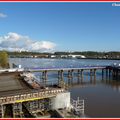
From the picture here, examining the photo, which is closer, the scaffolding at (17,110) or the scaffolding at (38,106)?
the scaffolding at (17,110)

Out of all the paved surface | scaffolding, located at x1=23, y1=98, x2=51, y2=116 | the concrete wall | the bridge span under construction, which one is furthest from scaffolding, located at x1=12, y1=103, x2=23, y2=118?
the concrete wall

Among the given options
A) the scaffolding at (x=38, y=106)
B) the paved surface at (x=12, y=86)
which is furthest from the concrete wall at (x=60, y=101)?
the paved surface at (x=12, y=86)

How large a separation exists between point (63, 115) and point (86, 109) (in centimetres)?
721

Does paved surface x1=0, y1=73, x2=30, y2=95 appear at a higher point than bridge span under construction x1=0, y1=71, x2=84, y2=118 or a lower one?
higher

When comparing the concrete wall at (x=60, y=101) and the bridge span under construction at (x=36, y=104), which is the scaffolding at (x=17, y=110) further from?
the concrete wall at (x=60, y=101)

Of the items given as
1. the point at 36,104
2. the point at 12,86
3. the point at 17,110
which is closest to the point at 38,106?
the point at 36,104

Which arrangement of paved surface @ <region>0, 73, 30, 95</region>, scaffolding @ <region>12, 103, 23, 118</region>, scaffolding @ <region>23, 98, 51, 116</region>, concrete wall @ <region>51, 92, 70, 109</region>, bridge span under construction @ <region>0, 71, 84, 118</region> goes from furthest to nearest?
paved surface @ <region>0, 73, 30, 95</region> < concrete wall @ <region>51, 92, 70, 109</region> < scaffolding @ <region>23, 98, 51, 116</region> < scaffolding @ <region>12, 103, 23, 118</region> < bridge span under construction @ <region>0, 71, 84, 118</region>

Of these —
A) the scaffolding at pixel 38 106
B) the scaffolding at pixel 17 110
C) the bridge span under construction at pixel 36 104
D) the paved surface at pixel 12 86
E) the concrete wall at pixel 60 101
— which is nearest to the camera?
the bridge span under construction at pixel 36 104

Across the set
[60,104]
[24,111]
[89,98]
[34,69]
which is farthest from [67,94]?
[34,69]

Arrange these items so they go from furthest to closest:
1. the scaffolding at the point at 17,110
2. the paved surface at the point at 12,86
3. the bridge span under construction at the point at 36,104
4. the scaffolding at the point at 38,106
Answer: the paved surface at the point at 12,86, the scaffolding at the point at 38,106, the scaffolding at the point at 17,110, the bridge span under construction at the point at 36,104

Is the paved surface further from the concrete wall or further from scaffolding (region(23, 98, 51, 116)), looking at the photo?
the concrete wall

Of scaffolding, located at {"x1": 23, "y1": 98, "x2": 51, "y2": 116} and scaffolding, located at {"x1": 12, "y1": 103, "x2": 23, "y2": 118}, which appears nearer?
scaffolding, located at {"x1": 12, "y1": 103, "x2": 23, "y2": 118}

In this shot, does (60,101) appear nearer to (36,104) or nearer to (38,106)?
(38,106)

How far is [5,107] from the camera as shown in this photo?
A: 15.5 m
